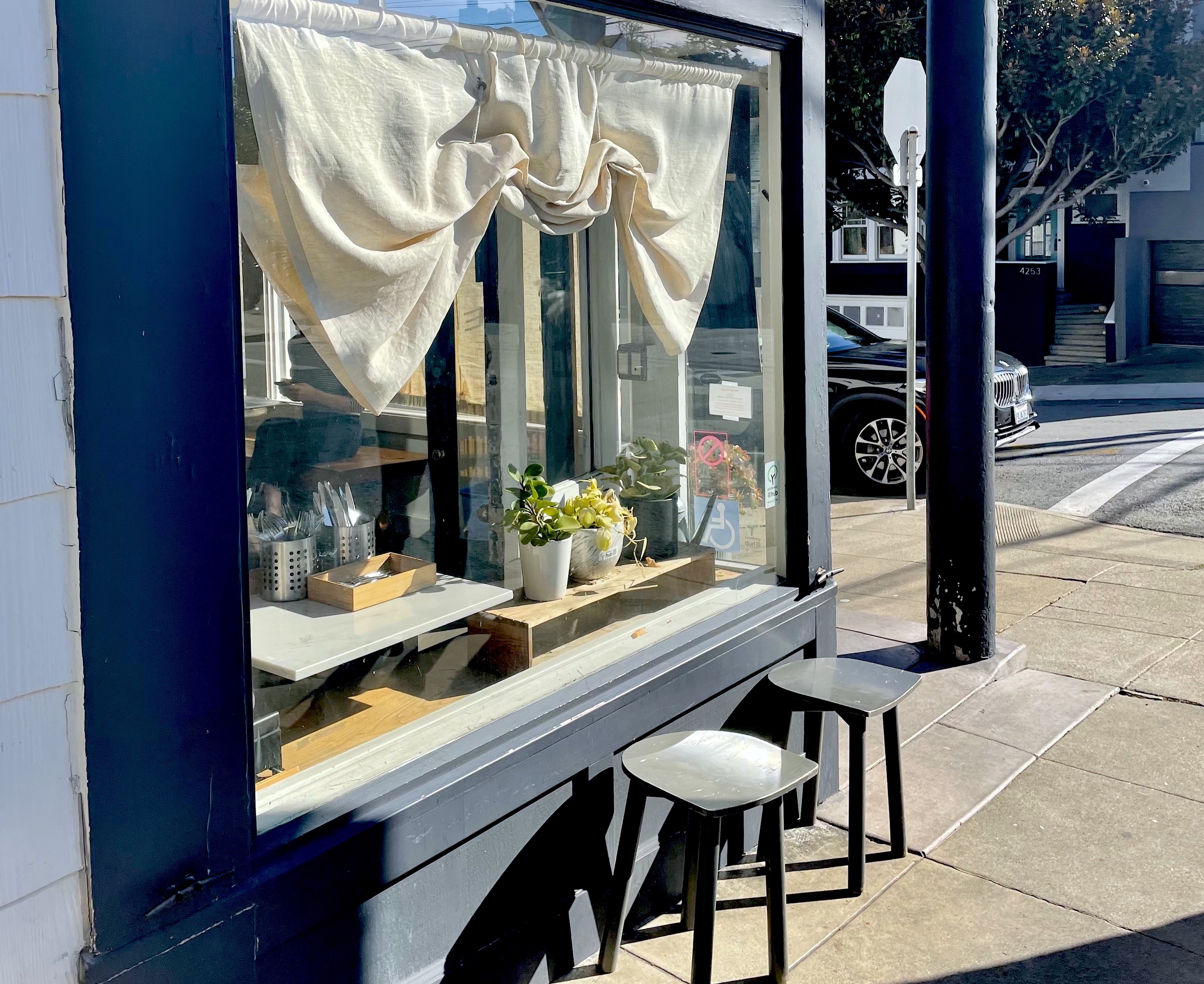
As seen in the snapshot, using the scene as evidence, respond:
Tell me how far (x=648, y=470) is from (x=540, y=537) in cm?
57

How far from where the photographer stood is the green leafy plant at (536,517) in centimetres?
383

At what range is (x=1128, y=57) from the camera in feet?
56.3

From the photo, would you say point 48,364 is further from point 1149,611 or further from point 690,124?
point 1149,611

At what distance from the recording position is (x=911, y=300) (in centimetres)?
891

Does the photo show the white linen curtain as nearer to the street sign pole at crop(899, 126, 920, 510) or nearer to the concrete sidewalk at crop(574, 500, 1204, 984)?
the concrete sidewalk at crop(574, 500, 1204, 984)

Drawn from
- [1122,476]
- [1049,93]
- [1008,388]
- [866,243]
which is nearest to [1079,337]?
[866,243]

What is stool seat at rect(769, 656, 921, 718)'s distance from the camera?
361 centimetres

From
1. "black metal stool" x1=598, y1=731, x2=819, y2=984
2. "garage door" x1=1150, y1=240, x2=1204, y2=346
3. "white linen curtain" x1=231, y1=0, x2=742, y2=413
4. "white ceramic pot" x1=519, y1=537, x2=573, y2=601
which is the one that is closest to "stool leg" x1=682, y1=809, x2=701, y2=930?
"black metal stool" x1=598, y1=731, x2=819, y2=984

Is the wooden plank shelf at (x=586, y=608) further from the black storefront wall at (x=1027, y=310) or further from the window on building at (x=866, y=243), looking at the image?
the window on building at (x=866, y=243)

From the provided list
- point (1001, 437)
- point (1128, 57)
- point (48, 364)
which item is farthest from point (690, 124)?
point (1128, 57)

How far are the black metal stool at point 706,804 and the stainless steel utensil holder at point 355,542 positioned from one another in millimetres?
887

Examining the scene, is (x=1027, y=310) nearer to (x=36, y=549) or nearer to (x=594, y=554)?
(x=594, y=554)

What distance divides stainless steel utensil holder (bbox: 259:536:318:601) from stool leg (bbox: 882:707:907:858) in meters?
1.78

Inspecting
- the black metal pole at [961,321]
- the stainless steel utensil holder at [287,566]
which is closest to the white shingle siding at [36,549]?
the stainless steel utensil holder at [287,566]
